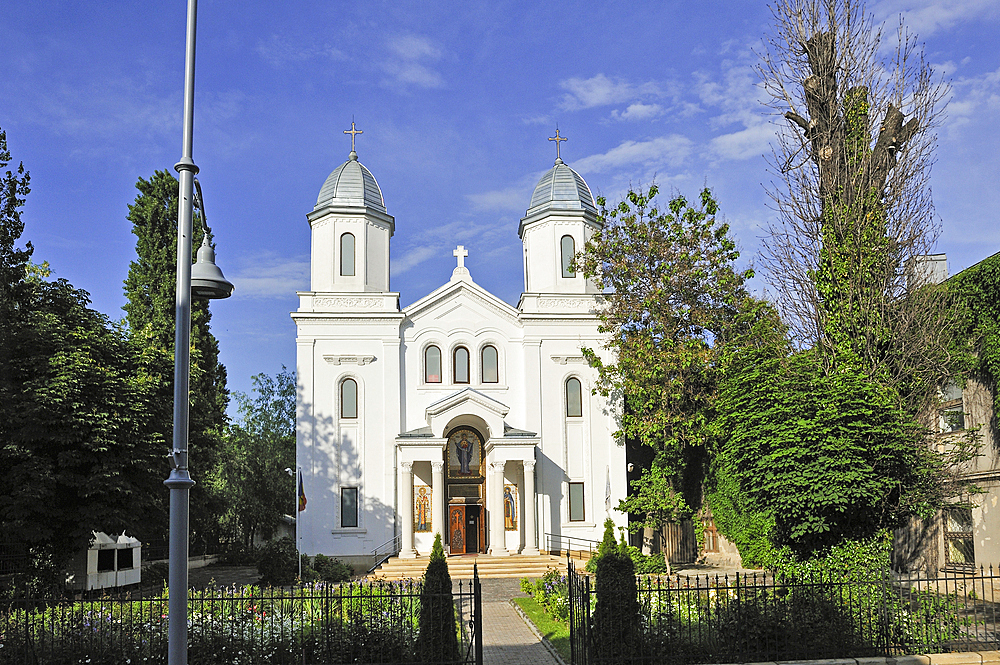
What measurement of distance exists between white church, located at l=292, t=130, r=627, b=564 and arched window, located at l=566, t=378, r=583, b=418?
50 mm

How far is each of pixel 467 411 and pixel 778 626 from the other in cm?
1956

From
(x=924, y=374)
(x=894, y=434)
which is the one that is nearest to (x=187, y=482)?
(x=894, y=434)

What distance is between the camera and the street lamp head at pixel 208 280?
8.21m

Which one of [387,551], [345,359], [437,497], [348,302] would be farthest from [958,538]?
[348,302]

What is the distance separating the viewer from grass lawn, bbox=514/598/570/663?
1470cm

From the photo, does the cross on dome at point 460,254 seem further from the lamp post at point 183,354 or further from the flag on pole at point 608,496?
the lamp post at point 183,354

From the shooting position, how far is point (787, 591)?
12.5 metres

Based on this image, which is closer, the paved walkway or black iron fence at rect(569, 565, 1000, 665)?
black iron fence at rect(569, 565, 1000, 665)

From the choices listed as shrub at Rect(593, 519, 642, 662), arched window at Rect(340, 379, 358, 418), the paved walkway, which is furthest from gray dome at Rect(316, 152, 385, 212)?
shrub at Rect(593, 519, 642, 662)

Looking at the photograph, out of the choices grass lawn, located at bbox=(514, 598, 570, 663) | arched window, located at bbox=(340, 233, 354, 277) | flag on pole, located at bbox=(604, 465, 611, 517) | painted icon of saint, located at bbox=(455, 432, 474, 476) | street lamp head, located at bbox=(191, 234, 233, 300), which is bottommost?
grass lawn, located at bbox=(514, 598, 570, 663)

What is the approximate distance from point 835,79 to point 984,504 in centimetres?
1138

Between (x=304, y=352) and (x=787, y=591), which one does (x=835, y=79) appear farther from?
(x=304, y=352)

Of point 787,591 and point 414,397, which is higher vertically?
point 414,397

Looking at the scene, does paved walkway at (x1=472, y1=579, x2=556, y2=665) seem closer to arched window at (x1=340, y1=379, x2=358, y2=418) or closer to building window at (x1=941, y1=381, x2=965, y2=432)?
arched window at (x1=340, y1=379, x2=358, y2=418)
